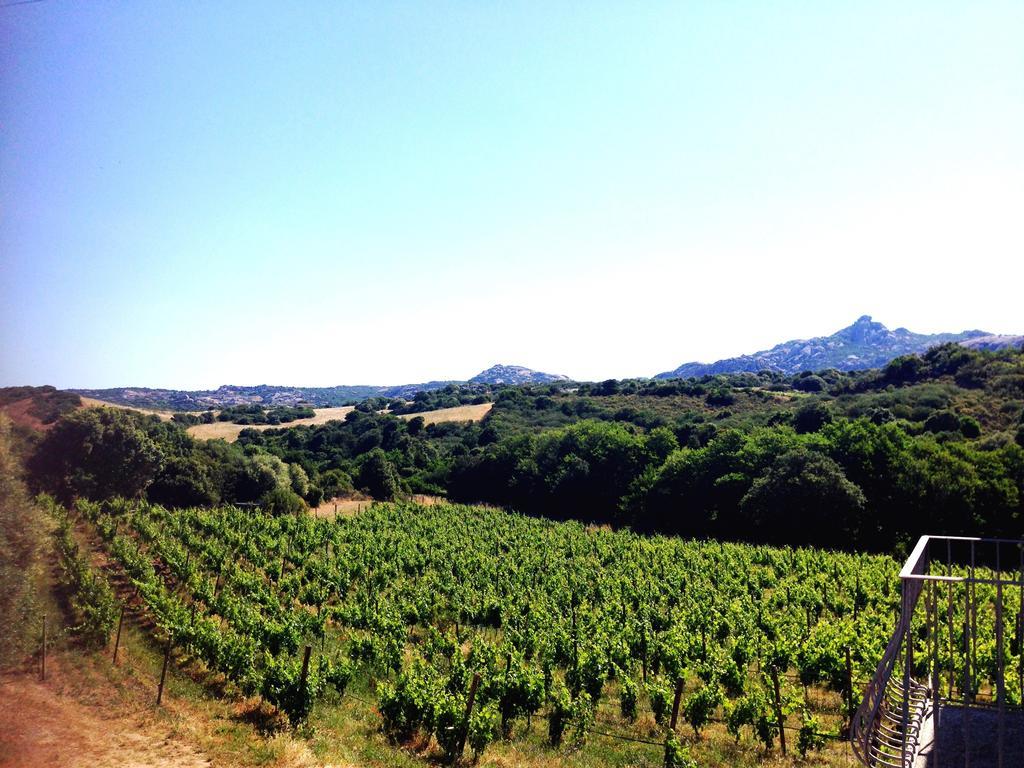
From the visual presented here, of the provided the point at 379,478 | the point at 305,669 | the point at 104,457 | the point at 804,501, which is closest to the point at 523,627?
the point at 305,669

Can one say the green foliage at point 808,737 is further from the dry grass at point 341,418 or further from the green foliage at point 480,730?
the dry grass at point 341,418

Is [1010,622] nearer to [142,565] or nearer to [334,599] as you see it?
[334,599]

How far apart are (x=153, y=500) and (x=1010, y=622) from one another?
44.6 m

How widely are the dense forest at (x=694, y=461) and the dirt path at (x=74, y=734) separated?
7.36 m

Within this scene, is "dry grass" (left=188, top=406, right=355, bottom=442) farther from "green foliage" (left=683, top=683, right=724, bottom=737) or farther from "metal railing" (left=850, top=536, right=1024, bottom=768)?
"metal railing" (left=850, top=536, right=1024, bottom=768)

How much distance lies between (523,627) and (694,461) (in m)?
27.6

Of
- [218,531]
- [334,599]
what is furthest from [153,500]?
[334,599]

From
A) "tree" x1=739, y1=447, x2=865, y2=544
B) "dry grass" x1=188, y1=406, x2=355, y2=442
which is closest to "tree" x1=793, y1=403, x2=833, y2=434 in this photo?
"tree" x1=739, y1=447, x2=865, y2=544

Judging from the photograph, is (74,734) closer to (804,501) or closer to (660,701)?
(660,701)

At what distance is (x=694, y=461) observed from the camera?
141 feet

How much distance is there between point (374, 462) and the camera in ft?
190

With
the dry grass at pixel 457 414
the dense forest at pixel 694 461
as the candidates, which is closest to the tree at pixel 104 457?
the dense forest at pixel 694 461

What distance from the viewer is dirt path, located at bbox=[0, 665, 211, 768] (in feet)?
32.4

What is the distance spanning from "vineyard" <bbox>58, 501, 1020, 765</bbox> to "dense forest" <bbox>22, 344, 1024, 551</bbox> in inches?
225
